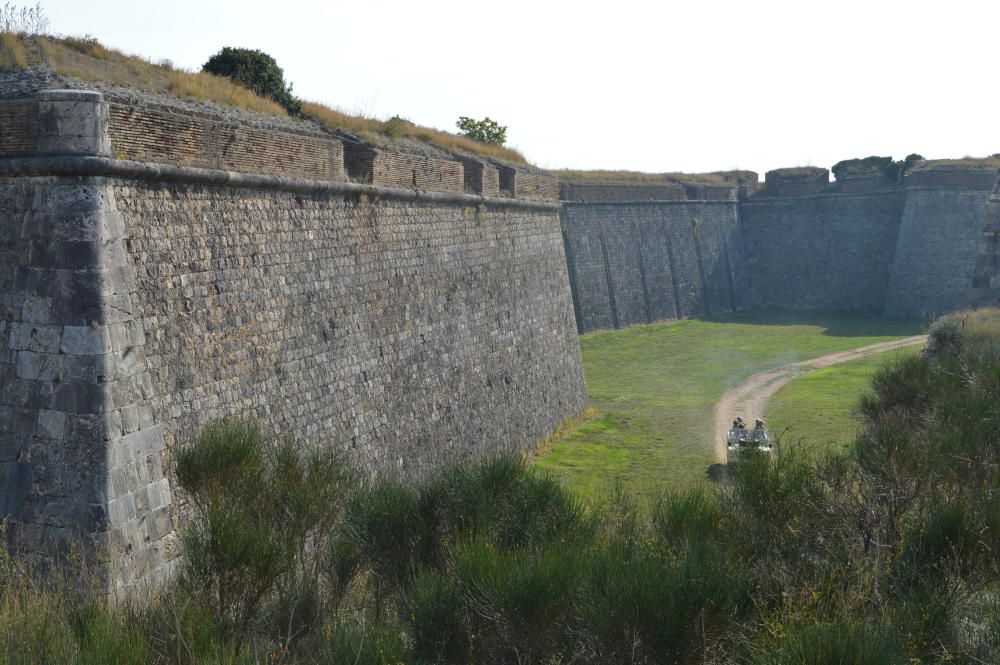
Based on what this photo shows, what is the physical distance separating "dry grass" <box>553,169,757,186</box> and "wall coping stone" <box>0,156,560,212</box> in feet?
62.6

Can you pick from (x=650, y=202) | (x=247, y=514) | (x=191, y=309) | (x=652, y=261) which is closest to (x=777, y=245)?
(x=650, y=202)

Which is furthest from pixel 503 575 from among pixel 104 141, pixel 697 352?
pixel 697 352

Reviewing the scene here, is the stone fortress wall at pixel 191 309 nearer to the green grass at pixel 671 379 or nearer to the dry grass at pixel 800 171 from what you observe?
the green grass at pixel 671 379

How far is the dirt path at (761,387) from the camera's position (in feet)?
63.2

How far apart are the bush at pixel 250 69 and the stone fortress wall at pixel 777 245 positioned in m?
15.9

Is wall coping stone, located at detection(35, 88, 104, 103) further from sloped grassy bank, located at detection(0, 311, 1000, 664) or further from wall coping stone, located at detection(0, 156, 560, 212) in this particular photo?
sloped grassy bank, located at detection(0, 311, 1000, 664)

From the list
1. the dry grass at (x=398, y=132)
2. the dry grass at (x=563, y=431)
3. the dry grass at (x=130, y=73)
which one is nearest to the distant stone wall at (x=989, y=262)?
the dry grass at (x=563, y=431)

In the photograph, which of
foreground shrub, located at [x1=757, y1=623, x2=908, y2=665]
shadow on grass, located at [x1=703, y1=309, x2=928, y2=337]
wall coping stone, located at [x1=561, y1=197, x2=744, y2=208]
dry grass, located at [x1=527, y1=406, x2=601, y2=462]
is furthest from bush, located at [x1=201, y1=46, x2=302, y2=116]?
shadow on grass, located at [x1=703, y1=309, x2=928, y2=337]

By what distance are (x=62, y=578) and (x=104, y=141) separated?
354 centimetres

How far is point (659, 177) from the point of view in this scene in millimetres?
38031

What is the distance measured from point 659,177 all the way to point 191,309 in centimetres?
3109

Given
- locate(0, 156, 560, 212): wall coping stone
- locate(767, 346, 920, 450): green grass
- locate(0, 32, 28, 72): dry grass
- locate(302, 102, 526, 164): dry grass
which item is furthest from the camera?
locate(767, 346, 920, 450): green grass

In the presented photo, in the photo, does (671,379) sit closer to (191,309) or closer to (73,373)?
(191,309)

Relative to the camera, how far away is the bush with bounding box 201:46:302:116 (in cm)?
1577
